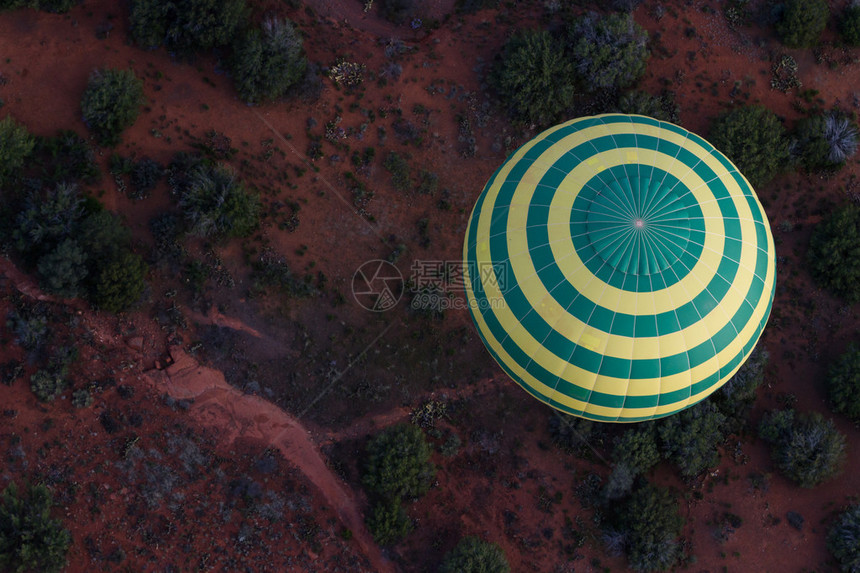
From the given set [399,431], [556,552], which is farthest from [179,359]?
[556,552]

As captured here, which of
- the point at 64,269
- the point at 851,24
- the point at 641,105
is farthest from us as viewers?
the point at 851,24

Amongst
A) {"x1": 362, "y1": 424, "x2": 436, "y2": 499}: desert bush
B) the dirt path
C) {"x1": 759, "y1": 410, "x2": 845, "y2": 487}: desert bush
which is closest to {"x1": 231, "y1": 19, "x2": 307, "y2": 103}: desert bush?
the dirt path

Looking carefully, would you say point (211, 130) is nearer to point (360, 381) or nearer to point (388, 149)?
point (388, 149)

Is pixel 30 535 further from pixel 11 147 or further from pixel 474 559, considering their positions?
pixel 474 559

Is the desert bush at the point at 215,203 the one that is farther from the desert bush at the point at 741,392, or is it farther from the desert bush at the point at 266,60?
the desert bush at the point at 741,392

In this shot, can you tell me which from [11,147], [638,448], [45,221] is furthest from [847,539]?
[11,147]

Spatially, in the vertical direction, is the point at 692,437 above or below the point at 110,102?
below

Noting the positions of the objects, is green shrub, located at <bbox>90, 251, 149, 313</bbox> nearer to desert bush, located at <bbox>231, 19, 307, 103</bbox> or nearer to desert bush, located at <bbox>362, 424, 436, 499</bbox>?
desert bush, located at <bbox>231, 19, 307, 103</bbox>
